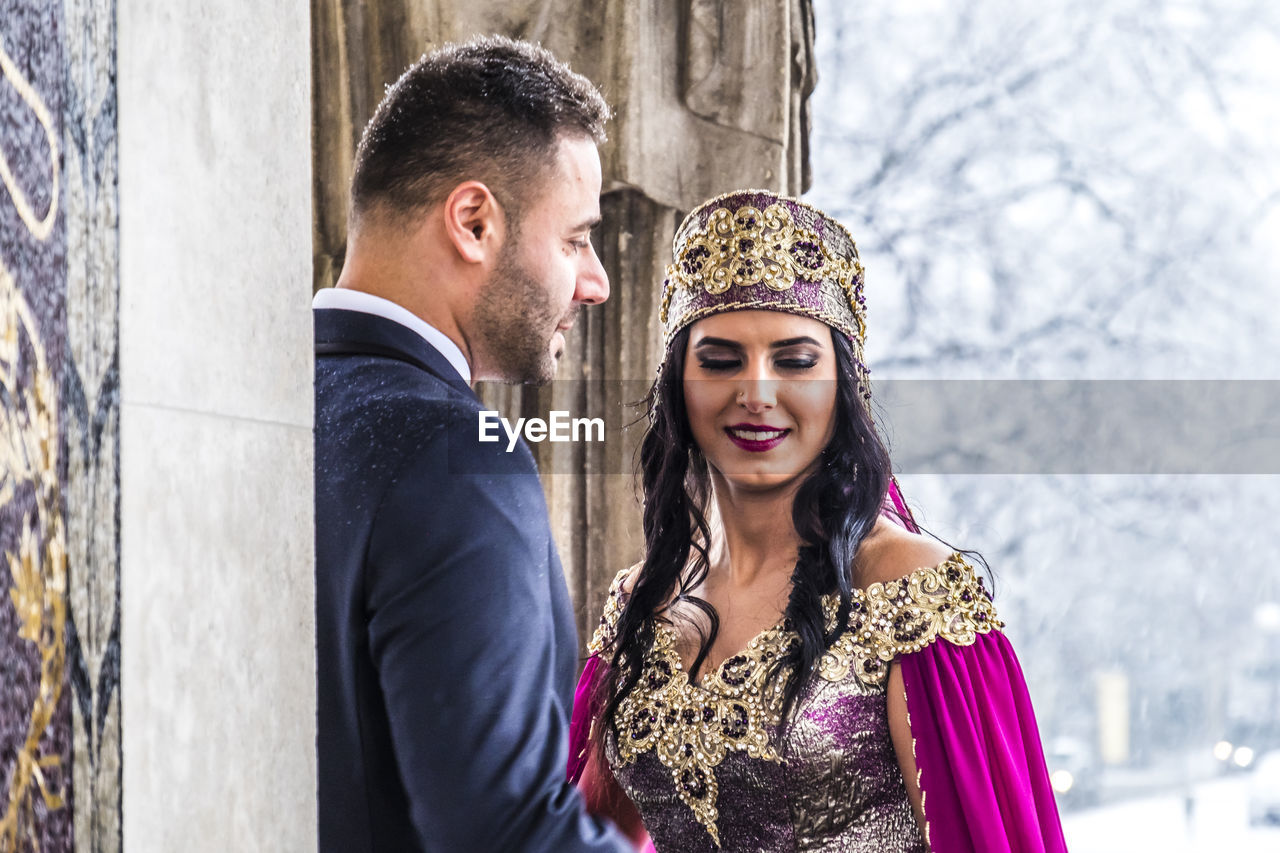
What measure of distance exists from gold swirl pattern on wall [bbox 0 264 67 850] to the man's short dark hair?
729 millimetres

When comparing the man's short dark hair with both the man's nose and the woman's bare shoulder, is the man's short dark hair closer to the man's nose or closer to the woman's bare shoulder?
the man's nose

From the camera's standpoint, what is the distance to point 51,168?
693 mm

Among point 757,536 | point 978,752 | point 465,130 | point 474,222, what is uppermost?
point 465,130

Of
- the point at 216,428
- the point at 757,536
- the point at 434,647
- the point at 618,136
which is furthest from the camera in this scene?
the point at 618,136

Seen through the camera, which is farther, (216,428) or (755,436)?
(755,436)

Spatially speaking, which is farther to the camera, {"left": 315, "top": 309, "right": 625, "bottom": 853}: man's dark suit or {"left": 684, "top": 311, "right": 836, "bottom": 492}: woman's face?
{"left": 684, "top": 311, "right": 836, "bottom": 492}: woman's face

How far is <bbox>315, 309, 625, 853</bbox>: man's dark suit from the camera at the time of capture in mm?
1189

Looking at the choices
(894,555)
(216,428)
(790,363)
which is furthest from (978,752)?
(216,428)

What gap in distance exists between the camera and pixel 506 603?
1198 millimetres

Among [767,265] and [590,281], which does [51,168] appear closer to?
[590,281]

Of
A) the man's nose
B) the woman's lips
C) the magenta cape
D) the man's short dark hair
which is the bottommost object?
the magenta cape

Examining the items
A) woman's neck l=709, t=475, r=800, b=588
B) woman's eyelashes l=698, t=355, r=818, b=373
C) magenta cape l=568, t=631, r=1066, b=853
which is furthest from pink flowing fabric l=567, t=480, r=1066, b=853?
woman's eyelashes l=698, t=355, r=818, b=373

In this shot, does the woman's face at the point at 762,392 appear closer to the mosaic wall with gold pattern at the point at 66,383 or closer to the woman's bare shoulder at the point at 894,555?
the woman's bare shoulder at the point at 894,555

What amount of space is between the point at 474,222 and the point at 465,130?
0.11 metres
